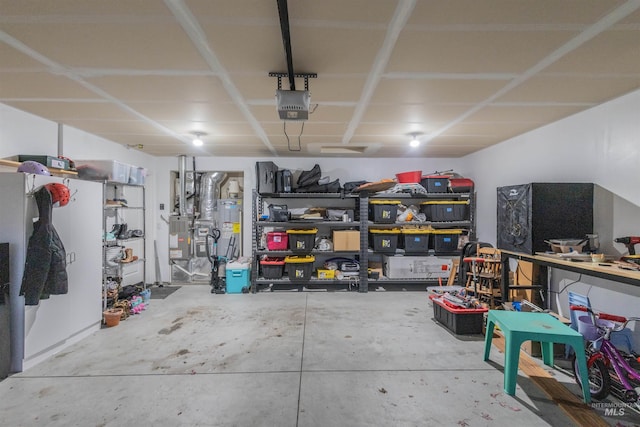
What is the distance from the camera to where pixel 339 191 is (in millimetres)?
5043

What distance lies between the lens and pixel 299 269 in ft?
15.5

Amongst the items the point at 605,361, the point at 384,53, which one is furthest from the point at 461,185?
the point at 384,53

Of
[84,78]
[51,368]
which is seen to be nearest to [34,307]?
[51,368]

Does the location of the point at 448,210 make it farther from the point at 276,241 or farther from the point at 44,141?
the point at 44,141

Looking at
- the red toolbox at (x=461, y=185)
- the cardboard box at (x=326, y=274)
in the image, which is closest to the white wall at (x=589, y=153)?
the red toolbox at (x=461, y=185)

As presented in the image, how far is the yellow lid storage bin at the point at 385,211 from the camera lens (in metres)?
4.90

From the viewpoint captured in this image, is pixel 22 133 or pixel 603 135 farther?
pixel 22 133

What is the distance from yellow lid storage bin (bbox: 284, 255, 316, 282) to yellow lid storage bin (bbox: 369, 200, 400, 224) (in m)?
1.39

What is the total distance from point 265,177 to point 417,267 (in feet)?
10.1

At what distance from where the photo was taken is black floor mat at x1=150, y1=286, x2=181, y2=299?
457 cm

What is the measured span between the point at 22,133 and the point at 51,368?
2.36 meters

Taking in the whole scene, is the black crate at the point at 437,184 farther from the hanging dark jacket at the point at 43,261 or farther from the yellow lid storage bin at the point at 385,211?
the hanging dark jacket at the point at 43,261

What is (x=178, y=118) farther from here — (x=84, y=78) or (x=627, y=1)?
(x=627, y=1)

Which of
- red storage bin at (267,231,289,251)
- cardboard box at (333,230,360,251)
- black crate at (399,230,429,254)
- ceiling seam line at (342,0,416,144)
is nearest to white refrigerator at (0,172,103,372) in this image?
red storage bin at (267,231,289,251)
